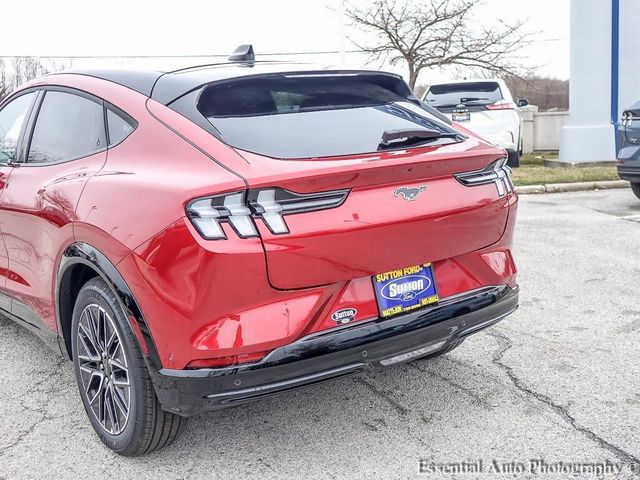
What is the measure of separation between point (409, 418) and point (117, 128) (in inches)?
75.3

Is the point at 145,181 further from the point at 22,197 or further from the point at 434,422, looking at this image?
the point at 434,422

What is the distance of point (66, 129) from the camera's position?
3.47 m

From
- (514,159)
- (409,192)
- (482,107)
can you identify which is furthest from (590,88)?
(409,192)

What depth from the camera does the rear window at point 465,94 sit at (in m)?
12.6

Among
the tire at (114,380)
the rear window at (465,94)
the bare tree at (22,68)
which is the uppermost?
the bare tree at (22,68)

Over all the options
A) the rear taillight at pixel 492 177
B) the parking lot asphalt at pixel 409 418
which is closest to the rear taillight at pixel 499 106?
the parking lot asphalt at pixel 409 418

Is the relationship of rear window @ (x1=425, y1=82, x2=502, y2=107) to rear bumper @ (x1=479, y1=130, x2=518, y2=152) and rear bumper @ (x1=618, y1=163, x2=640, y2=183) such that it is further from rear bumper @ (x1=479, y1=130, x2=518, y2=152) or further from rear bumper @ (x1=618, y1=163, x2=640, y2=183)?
rear bumper @ (x1=618, y1=163, x2=640, y2=183)

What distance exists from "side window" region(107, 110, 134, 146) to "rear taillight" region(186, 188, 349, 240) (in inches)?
30.4

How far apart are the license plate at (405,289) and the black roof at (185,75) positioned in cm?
106

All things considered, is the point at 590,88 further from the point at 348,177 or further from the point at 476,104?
the point at 348,177

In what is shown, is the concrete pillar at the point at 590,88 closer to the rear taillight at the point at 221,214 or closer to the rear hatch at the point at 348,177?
the rear hatch at the point at 348,177

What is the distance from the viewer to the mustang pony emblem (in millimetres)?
2725

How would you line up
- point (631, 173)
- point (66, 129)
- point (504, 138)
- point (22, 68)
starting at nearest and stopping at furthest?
point (66, 129) → point (631, 173) → point (504, 138) → point (22, 68)

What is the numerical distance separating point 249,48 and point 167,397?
1906 millimetres
